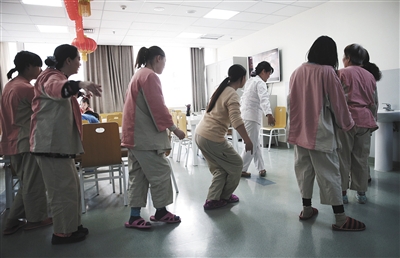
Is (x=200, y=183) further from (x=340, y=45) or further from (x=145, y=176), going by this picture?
(x=340, y=45)

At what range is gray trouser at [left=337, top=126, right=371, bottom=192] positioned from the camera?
2.33m

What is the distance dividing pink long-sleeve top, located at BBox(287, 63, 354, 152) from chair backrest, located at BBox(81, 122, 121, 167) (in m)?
1.61

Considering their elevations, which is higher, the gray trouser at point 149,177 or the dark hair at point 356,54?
the dark hair at point 356,54

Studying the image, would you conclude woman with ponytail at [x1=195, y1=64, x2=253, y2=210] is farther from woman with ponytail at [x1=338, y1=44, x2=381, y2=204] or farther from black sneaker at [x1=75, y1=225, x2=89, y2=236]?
black sneaker at [x1=75, y1=225, x2=89, y2=236]

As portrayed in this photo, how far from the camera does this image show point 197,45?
7965 mm

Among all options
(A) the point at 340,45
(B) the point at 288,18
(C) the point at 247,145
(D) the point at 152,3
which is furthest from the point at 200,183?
(B) the point at 288,18

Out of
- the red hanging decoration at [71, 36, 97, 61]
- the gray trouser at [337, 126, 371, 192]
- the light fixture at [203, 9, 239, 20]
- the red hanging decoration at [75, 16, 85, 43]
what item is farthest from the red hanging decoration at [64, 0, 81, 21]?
the gray trouser at [337, 126, 371, 192]

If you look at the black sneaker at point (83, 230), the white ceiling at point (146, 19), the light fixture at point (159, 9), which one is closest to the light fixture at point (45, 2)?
the white ceiling at point (146, 19)

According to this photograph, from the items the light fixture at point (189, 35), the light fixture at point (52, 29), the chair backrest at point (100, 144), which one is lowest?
the chair backrest at point (100, 144)

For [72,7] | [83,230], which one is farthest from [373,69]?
[72,7]

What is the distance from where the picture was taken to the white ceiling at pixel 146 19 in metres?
4.48

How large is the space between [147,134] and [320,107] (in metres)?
1.21

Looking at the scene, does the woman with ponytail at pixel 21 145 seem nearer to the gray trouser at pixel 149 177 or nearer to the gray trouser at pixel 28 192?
the gray trouser at pixel 28 192

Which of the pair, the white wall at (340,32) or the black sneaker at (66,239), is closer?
the black sneaker at (66,239)
